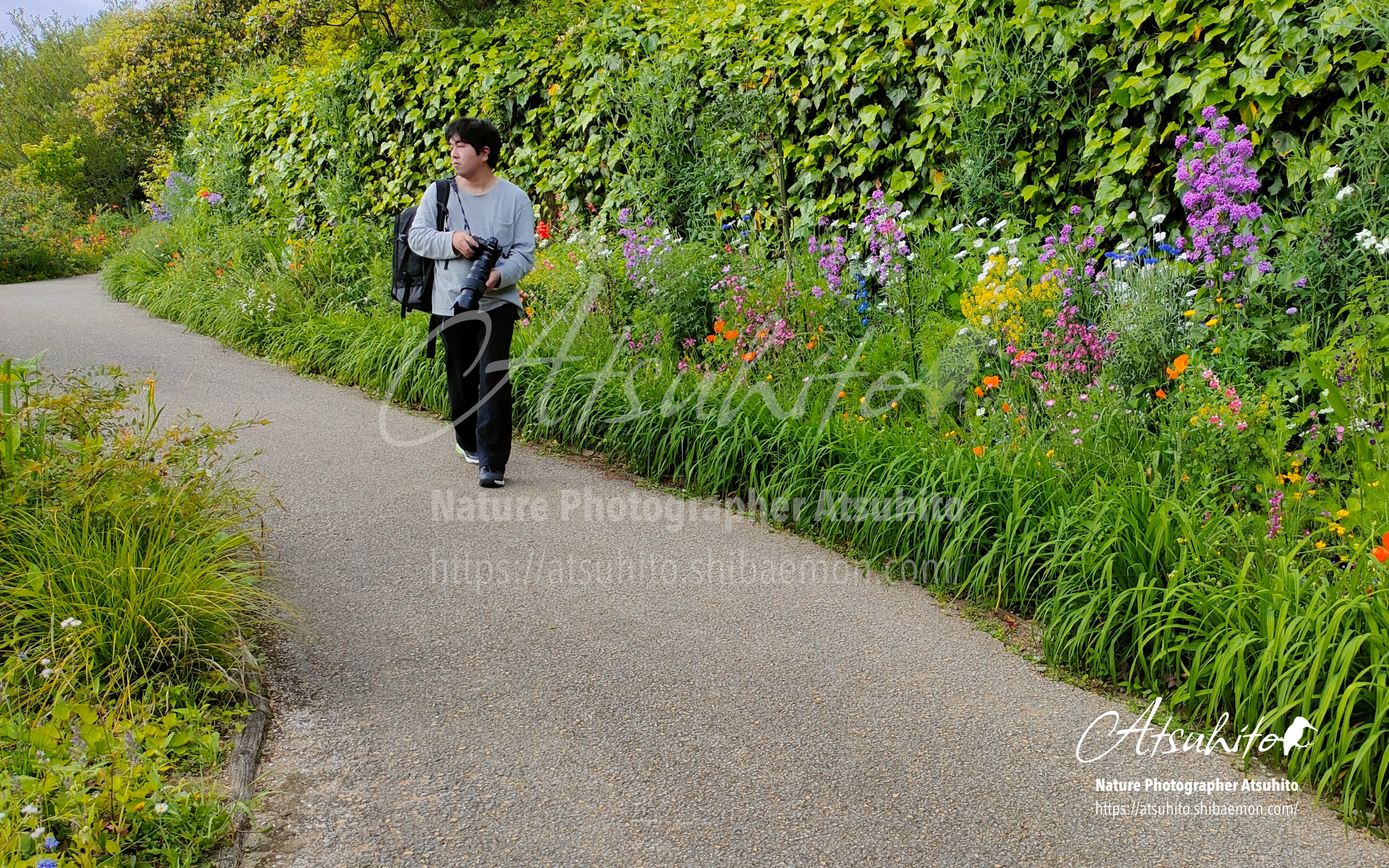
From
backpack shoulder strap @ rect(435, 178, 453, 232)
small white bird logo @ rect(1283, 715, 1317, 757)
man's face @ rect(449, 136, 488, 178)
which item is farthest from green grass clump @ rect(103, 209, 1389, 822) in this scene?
man's face @ rect(449, 136, 488, 178)

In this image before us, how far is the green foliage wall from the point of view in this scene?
15.5 ft

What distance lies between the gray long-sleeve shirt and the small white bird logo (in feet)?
13.4

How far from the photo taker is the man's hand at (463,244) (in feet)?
17.6

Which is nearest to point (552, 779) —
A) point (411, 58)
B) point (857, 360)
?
point (857, 360)

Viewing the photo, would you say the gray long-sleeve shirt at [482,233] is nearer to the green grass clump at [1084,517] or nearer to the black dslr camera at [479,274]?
the black dslr camera at [479,274]

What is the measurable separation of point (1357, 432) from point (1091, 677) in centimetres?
136

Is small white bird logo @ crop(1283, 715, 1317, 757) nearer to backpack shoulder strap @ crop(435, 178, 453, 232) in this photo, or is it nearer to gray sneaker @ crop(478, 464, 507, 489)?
gray sneaker @ crop(478, 464, 507, 489)

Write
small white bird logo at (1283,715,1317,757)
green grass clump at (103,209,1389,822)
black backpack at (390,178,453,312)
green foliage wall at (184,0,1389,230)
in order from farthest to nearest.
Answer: black backpack at (390,178,453,312) → green foliage wall at (184,0,1389,230) → green grass clump at (103,209,1389,822) → small white bird logo at (1283,715,1317,757)

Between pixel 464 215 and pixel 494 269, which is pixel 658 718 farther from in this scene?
pixel 464 215

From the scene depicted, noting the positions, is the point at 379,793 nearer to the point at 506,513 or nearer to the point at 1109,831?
the point at 1109,831

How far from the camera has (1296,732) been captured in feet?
9.86

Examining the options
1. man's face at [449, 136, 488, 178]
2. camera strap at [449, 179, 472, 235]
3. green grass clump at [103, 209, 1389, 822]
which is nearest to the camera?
green grass clump at [103, 209, 1389, 822]

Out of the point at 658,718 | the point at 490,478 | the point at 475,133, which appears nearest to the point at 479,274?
the point at 475,133

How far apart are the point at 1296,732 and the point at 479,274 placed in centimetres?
410
